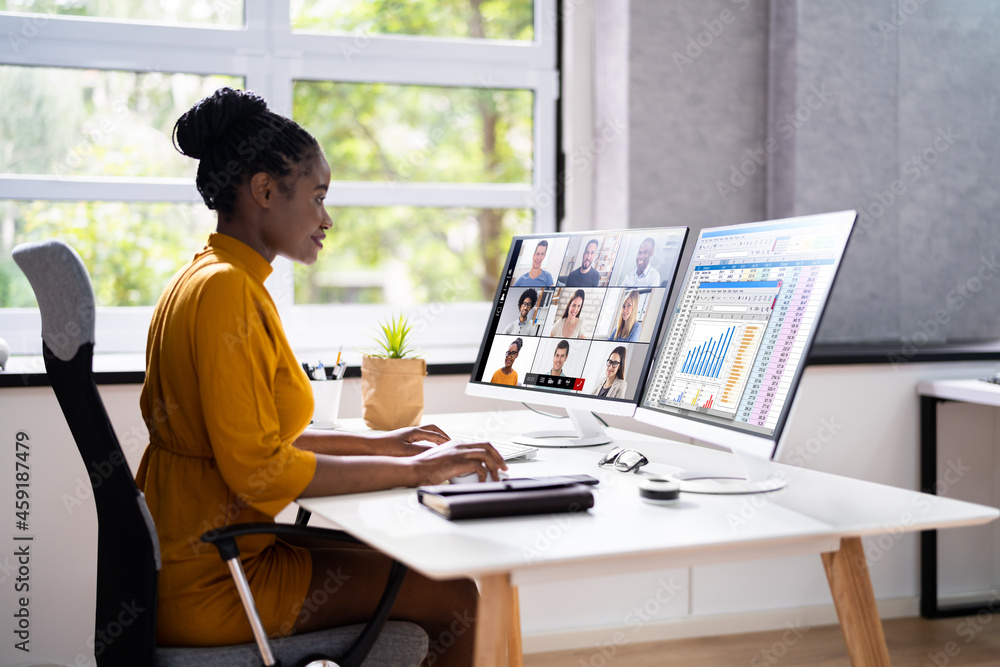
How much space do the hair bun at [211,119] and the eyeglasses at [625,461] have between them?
0.92 m

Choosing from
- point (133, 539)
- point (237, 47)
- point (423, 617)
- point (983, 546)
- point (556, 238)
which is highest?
point (237, 47)

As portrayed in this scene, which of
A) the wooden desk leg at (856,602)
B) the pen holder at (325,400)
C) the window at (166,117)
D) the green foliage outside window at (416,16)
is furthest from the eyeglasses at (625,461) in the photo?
the green foliage outside window at (416,16)

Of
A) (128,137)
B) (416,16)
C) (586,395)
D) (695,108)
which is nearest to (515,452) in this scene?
(586,395)

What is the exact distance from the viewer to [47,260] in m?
1.26

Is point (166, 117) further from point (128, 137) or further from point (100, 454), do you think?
point (100, 454)

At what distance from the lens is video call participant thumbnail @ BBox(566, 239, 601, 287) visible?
1.92m

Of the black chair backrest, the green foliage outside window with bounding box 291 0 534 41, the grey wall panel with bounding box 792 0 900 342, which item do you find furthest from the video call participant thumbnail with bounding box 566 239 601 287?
the green foliage outside window with bounding box 291 0 534 41

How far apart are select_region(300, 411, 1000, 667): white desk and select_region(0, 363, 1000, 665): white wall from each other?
4.16ft

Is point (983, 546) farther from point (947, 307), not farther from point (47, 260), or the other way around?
point (47, 260)

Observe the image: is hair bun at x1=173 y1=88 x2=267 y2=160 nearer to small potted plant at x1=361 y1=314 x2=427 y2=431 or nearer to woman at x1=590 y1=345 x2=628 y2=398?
small potted plant at x1=361 y1=314 x2=427 y2=431

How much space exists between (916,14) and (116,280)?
10.1 feet

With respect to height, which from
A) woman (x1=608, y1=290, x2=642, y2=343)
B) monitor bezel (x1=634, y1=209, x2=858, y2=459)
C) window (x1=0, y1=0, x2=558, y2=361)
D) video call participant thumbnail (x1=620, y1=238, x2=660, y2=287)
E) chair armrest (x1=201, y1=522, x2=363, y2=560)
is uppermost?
window (x1=0, y1=0, x2=558, y2=361)

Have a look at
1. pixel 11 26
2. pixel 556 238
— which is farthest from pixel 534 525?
pixel 11 26

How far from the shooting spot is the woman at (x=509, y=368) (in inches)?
79.7
